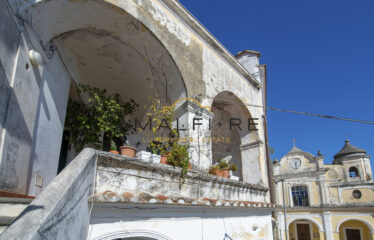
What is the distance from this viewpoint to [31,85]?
14.3ft

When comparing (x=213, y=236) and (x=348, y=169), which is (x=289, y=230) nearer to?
(x=348, y=169)

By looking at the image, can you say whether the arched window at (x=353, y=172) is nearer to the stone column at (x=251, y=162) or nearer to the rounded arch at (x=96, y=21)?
the stone column at (x=251, y=162)

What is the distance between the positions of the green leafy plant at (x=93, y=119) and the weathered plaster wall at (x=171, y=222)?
332 centimetres

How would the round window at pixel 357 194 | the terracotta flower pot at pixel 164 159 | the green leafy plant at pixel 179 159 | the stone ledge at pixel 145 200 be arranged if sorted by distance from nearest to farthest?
the stone ledge at pixel 145 200
the green leafy plant at pixel 179 159
the terracotta flower pot at pixel 164 159
the round window at pixel 357 194

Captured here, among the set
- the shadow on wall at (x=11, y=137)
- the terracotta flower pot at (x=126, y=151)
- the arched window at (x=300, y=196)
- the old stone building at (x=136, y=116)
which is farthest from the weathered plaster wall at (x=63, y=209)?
the arched window at (x=300, y=196)

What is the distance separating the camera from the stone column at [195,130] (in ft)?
18.4

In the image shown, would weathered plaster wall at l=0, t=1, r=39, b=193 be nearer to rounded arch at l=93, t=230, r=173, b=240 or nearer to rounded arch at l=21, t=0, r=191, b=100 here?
rounded arch at l=21, t=0, r=191, b=100

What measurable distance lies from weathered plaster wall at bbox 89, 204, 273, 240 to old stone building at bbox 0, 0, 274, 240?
2 cm

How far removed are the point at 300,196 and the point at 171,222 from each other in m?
27.5

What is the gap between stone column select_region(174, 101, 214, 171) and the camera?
5.62m

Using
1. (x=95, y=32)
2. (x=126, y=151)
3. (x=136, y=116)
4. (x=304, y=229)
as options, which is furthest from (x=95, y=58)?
(x=304, y=229)

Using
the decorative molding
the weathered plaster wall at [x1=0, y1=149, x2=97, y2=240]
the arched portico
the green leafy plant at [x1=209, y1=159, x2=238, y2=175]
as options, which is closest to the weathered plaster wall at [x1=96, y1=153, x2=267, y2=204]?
the weathered plaster wall at [x1=0, y1=149, x2=97, y2=240]

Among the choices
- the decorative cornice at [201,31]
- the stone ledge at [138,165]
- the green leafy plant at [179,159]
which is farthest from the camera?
the decorative cornice at [201,31]

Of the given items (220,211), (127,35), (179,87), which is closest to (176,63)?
(179,87)
